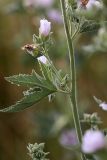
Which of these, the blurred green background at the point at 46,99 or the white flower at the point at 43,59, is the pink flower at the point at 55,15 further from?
the white flower at the point at 43,59

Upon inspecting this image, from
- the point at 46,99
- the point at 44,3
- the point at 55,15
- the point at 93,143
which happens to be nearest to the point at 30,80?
the point at 93,143

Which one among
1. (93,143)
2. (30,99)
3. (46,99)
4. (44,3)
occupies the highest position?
(44,3)

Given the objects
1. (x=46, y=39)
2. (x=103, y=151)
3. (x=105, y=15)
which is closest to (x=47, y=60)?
(x=46, y=39)

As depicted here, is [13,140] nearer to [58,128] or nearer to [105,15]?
[58,128]

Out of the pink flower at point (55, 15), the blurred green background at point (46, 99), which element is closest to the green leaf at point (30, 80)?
the blurred green background at point (46, 99)

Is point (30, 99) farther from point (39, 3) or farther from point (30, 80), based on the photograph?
point (39, 3)

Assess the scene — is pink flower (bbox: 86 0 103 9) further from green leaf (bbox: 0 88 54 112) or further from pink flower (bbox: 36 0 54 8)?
pink flower (bbox: 36 0 54 8)
